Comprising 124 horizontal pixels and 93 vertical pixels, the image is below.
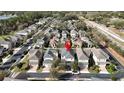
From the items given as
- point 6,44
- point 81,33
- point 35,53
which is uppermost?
point 81,33

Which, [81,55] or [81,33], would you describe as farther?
[81,33]

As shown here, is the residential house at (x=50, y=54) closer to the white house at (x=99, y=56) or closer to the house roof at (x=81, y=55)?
the house roof at (x=81, y=55)

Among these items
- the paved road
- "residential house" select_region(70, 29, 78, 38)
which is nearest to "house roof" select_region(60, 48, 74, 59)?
"residential house" select_region(70, 29, 78, 38)

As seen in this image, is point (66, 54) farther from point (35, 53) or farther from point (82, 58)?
point (35, 53)

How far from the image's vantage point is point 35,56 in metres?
4.90

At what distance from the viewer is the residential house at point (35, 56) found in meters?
4.88

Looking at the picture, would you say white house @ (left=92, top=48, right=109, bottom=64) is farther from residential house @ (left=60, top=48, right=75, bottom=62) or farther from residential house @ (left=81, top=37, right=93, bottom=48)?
residential house @ (left=60, top=48, right=75, bottom=62)

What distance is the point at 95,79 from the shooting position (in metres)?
4.76

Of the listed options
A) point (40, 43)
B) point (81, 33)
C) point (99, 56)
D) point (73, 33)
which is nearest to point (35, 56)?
point (40, 43)

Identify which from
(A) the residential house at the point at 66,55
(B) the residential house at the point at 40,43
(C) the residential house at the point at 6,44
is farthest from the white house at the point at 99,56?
(C) the residential house at the point at 6,44
